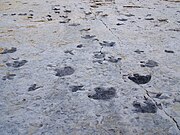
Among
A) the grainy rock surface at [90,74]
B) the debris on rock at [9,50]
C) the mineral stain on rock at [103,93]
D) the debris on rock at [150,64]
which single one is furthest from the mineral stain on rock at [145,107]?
the debris on rock at [9,50]

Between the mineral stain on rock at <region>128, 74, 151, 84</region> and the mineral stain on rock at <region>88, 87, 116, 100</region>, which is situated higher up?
the mineral stain on rock at <region>128, 74, 151, 84</region>

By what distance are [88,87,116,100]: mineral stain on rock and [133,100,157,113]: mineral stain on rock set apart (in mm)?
118

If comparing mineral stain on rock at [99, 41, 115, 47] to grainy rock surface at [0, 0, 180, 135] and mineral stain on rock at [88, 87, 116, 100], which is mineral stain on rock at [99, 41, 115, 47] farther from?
mineral stain on rock at [88, 87, 116, 100]

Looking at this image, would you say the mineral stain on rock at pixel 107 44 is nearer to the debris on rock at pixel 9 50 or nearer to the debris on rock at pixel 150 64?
the debris on rock at pixel 150 64

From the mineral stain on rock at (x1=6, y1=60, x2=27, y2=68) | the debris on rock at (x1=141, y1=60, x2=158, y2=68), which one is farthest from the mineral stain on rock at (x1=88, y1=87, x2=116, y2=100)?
the mineral stain on rock at (x1=6, y1=60, x2=27, y2=68)

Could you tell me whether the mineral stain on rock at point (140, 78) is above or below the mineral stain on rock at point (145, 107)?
above

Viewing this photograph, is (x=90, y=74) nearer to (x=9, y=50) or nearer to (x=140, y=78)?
(x=140, y=78)

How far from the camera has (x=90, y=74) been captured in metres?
1.36

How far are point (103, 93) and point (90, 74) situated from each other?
197 millimetres

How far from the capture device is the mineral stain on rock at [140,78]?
4.19 ft

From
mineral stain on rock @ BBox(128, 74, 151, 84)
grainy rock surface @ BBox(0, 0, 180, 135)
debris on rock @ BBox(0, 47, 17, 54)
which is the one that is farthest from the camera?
debris on rock @ BBox(0, 47, 17, 54)

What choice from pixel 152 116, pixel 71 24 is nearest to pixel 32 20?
pixel 71 24

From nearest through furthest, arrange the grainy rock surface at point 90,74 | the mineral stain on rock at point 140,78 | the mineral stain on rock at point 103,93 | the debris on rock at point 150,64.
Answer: the grainy rock surface at point 90,74 → the mineral stain on rock at point 103,93 → the mineral stain on rock at point 140,78 → the debris on rock at point 150,64

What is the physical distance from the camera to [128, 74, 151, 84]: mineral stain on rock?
4.19ft
